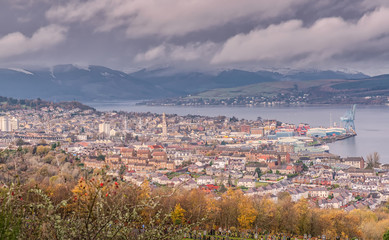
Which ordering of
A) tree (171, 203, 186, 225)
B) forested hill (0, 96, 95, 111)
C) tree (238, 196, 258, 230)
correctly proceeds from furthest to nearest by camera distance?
1. forested hill (0, 96, 95, 111)
2. tree (238, 196, 258, 230)
3. tree (171, 203, 186, 225)

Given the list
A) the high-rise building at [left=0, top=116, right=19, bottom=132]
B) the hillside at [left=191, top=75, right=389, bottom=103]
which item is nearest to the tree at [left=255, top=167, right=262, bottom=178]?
the high-rise building at [left=0, top=116, right=19, bottom=132]

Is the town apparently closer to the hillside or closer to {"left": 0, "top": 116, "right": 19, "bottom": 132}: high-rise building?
{"left": 0, "top": 116, "right": 19, "bottom": 132}: high-rise building

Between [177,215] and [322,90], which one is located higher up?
[322,90]

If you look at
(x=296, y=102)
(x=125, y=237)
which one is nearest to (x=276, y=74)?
(x=296, y=102)

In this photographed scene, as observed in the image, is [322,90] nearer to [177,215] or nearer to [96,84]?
[96,84]

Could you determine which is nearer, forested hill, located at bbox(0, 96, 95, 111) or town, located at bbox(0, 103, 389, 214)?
town, located at bbox(0, 103, 389, 214)

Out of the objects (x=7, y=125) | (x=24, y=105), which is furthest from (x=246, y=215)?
(x=24, y=105)

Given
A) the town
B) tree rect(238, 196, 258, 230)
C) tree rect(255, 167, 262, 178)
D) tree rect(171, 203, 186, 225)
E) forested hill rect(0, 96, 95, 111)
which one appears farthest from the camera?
forested hill rect(0, 96, 95, 111)

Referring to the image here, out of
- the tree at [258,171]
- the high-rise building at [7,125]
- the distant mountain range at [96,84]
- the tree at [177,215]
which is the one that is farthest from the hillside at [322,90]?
the tree at [177,215]
